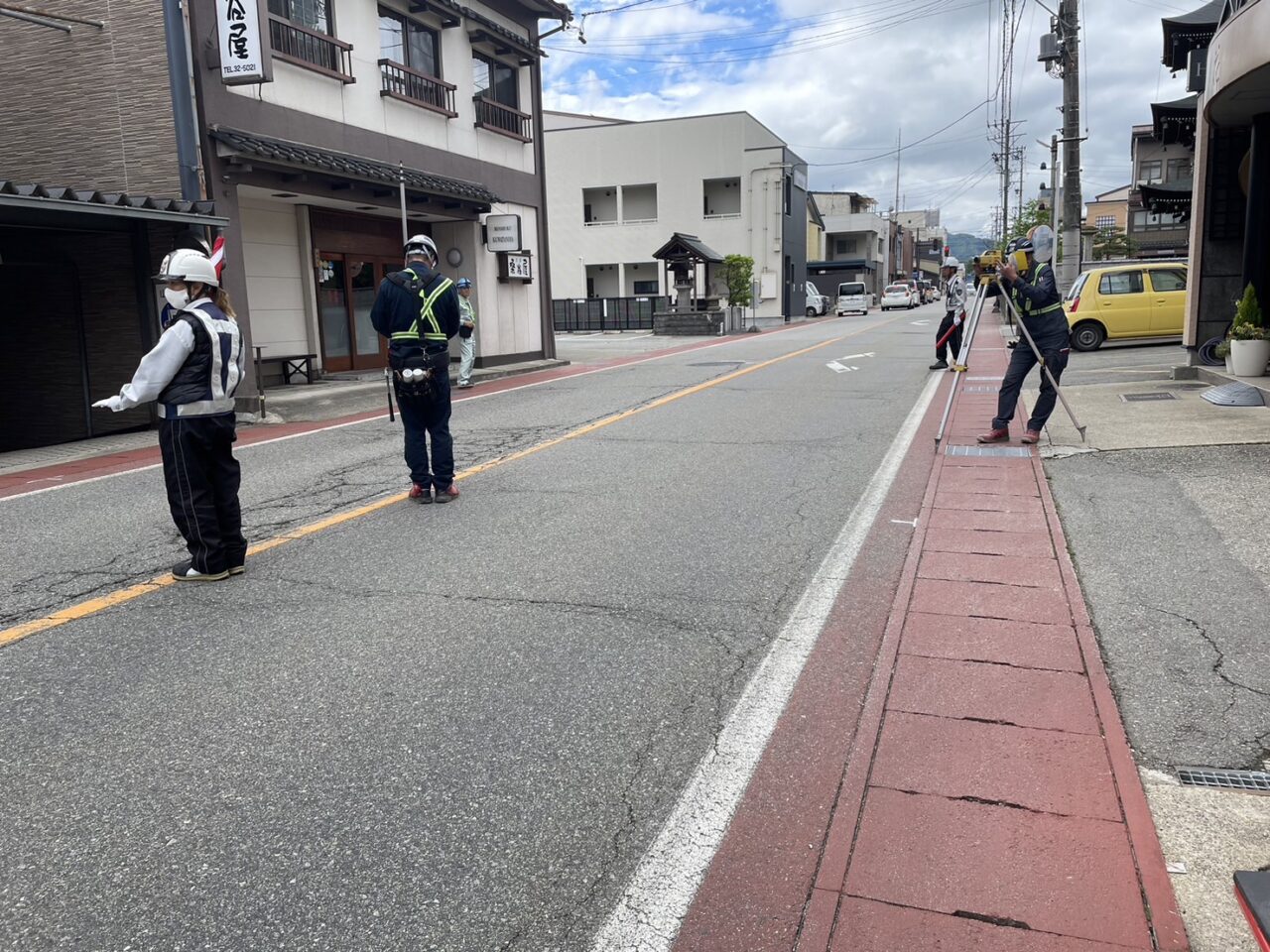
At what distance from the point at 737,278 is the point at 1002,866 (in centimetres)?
3711

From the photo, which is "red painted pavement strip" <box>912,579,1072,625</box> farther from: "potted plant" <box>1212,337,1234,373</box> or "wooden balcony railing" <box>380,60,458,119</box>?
"wooden balcony railing" <box>380,60,458,119</box>

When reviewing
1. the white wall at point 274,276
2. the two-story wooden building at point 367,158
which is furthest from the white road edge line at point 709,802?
the white wall at point 274,276

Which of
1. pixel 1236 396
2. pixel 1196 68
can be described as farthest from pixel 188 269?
pixel 1196 68

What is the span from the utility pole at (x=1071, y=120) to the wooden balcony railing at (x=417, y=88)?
12377 millimetres

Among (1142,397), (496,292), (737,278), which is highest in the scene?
(737,278)

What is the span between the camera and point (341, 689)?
12.8 feet

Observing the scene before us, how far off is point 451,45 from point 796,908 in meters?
19.5

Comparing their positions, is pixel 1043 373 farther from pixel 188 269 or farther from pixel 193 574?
pixel 193 574

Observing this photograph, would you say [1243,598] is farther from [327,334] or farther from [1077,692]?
[327,334]

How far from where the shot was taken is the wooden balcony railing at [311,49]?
14.5m

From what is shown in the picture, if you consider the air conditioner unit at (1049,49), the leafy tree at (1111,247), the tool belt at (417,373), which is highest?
the air conditioner unit at (1049,49)

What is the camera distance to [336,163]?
1448 cm

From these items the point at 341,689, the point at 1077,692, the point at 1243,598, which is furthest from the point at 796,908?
the point at 1243,598

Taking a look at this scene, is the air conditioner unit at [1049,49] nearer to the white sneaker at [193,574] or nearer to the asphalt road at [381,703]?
the asphalt road at [381,703]
